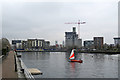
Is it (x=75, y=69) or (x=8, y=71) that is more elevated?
(x=8, y=71)

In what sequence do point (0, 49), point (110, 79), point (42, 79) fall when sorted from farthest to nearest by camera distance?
point (0, 49), point (110, 79), point (42, 79)

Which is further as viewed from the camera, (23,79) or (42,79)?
(42,79)

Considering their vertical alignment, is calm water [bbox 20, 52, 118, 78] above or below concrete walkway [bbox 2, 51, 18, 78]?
below

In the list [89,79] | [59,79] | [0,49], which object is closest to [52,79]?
[59,79]

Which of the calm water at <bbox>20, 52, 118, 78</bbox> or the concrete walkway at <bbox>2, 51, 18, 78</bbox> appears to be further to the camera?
the calm water at <bbox>20, 52, 118, 78</bbox>

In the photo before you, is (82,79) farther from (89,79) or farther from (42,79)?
(42,79)

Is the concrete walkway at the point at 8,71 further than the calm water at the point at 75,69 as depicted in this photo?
No

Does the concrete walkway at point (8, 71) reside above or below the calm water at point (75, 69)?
above

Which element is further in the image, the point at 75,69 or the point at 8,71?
the point at 75,69

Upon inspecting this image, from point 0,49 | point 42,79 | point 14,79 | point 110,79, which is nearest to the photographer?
point 14,79

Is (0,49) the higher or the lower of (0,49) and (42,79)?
the higher

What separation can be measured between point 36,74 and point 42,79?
315 cm

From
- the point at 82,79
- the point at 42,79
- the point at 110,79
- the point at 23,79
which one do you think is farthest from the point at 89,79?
the point at 23,79

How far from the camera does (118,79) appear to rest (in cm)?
3341
